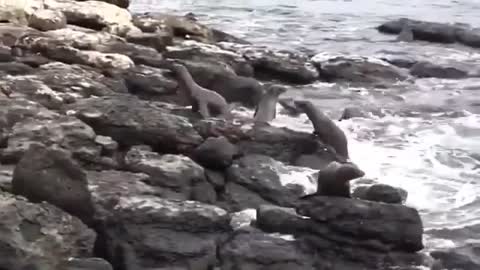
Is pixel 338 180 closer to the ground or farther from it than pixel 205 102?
farther from it

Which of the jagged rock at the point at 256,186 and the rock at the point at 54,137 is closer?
the rock at the point at 54,137

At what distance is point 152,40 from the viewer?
48.1 feet

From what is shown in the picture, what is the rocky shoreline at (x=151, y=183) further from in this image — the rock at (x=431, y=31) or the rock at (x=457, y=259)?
the rock at (x=431, y=31)

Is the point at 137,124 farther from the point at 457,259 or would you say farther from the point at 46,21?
the point at 46,21

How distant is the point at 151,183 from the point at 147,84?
4.39m

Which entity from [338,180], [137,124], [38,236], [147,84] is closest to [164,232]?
[38,236]

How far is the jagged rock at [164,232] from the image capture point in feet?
20.8

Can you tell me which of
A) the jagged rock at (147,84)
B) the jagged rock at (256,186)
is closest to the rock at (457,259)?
the jagged rock at (256,186)

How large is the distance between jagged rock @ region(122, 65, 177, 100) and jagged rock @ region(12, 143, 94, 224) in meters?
5.18

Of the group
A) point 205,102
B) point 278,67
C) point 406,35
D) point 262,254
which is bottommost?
point 406,35

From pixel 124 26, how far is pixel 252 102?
3.50m

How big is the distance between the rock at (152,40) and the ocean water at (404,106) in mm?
2343

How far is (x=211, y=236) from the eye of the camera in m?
6.76

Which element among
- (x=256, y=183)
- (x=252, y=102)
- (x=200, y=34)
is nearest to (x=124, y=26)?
(x=200, y=34)
